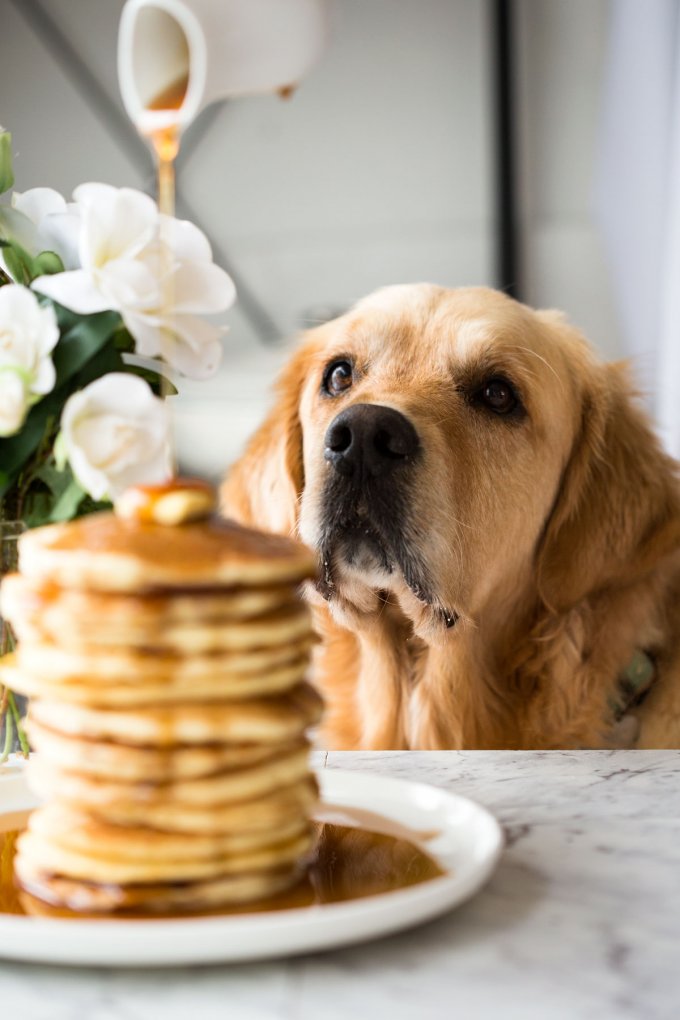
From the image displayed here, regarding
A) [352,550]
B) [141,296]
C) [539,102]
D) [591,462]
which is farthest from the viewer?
[539,102]

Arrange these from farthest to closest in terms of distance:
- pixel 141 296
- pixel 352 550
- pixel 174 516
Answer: pixel 352 550
pixel 141 296
pixel 174 516

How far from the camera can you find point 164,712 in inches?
24.4

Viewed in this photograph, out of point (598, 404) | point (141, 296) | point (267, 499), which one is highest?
point (141, 296)

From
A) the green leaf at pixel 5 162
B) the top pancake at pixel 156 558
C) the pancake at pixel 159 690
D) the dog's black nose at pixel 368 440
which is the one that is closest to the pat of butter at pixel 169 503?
the top pancake at pixel 156 558

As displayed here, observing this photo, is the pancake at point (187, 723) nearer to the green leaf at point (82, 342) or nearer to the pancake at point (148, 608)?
the pancake at point (148, 608)

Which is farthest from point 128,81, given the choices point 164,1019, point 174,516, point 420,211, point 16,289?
point 420,211

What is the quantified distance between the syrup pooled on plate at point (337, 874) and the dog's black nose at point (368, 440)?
76 cm

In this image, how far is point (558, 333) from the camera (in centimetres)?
200

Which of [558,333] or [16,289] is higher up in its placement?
[16,289]

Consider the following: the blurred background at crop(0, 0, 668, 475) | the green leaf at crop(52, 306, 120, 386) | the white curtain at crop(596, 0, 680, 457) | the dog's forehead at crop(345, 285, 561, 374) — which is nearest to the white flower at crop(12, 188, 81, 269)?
the green leaf at crop(52, 306, 120, 386)

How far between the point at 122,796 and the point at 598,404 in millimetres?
1495

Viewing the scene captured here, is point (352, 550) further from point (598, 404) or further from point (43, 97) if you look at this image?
point (43, 97)

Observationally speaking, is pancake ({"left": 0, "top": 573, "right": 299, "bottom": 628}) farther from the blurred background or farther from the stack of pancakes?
the blurred background

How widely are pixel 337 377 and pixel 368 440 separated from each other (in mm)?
411
